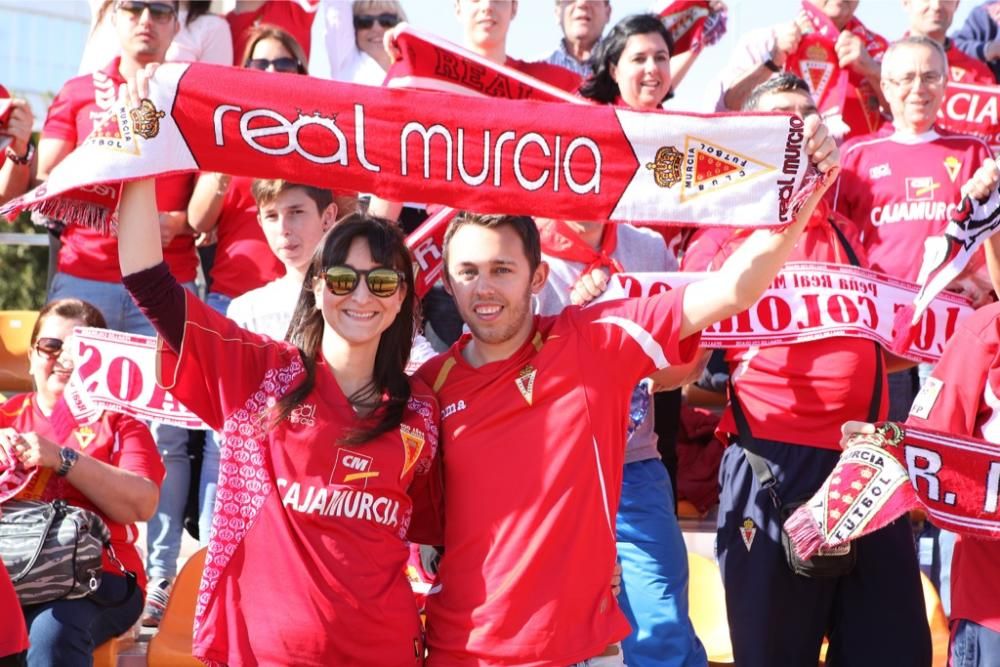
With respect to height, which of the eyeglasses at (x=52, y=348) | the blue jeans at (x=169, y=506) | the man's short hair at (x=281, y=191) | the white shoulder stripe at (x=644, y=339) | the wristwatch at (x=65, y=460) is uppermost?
the man's short hair at (x=281, y=191)

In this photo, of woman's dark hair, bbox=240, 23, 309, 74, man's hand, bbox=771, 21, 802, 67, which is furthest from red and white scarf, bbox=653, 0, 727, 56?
woman's dark hair, bbox=240, 23, 309, 74

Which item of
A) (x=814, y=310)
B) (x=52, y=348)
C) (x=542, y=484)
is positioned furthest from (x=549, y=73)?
(x=542, y=484)

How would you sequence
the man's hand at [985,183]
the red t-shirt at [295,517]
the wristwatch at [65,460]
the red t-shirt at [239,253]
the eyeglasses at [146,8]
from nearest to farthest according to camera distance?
1. the red t-shirt at [295,517]
2. the man's hand at [985,183]
3. the wristwatch at [65,460]
4. the red t-shirt at [239,253]
5. the eyeglasses at [146,8]

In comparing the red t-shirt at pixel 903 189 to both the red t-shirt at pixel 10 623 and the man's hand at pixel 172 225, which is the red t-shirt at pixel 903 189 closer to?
the man's hand at pixel 172 225

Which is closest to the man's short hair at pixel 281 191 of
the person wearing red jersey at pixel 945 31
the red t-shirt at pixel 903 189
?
the red t-shirt at pixel 903 189

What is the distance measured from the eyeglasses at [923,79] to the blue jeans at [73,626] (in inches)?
154

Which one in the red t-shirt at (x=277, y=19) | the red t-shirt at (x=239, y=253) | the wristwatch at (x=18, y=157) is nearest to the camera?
the red t-shirt at (x=239, y=253)

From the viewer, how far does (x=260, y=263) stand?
20.9 ft

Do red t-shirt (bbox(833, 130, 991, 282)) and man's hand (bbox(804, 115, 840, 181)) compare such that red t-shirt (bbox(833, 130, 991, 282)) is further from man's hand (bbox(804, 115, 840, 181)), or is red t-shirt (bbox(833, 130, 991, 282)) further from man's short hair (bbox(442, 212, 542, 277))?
man's short hair (bbox(442, 212, 542, 277))

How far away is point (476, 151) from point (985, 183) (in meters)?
1.54

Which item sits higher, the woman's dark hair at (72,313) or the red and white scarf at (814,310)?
the red and white scarf at (814,310)

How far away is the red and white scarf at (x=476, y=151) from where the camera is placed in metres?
3.73

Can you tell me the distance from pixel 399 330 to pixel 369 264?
0.77ft

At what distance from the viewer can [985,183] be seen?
4.14 meters
